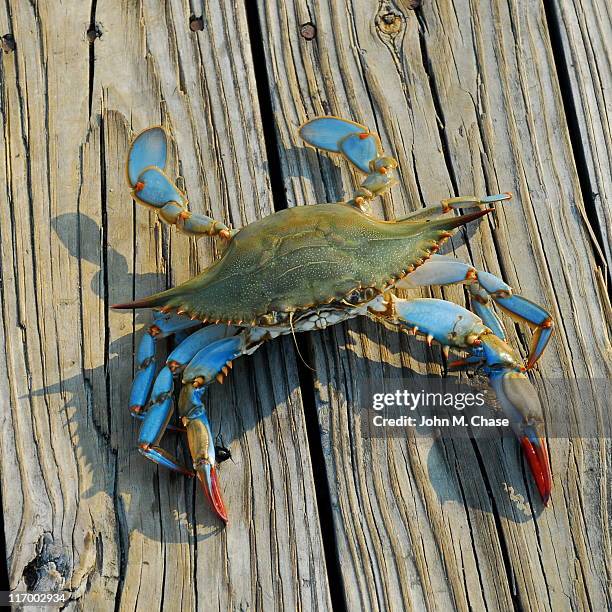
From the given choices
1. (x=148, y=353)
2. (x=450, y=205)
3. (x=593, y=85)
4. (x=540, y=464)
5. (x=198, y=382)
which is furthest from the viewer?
(x=593, y=85)

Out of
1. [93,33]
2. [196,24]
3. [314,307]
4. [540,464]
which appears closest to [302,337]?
[314,307]

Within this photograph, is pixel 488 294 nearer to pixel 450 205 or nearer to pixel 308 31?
pixel 450 205

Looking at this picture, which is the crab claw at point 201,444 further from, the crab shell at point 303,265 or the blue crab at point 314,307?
the crab shell at point 303,265

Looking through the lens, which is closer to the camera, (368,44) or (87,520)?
(87,520)

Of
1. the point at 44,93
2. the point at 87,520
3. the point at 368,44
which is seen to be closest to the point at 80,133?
the point at 44,93

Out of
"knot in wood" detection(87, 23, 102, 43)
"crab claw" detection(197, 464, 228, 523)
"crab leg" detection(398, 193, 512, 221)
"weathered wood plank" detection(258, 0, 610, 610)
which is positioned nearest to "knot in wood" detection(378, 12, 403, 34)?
"weathered wood plank" detection(258, 0, 610, 610)

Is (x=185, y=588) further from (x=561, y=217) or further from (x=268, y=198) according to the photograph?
(x=561, y=217)

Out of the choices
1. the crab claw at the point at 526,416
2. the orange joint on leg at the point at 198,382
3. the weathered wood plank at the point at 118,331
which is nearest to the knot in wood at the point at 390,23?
the weathered wood plank at the point at 118,331
